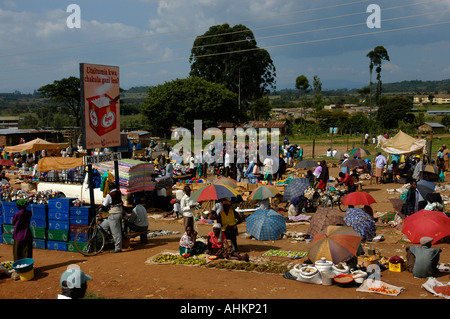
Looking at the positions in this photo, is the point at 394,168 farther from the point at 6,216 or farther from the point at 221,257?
the point at 6,216

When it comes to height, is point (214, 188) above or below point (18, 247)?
above

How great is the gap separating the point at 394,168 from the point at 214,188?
494 inches

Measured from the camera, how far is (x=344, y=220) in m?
11.3

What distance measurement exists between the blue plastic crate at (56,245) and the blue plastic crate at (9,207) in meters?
1.34

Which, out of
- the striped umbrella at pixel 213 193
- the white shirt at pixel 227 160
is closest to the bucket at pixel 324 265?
the striped umbrella at pixel 213 193

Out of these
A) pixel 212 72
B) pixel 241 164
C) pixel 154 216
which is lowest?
pixel 154 216

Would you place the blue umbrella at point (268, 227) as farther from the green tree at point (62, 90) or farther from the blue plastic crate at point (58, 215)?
the green tree at point (62, 90)

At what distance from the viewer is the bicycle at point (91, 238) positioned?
1017 cm

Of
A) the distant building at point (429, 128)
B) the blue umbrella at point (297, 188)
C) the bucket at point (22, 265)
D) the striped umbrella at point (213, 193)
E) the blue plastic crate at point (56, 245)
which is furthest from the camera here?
the distant building at point (429, 128)

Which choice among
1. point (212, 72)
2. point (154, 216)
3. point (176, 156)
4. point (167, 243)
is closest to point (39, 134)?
point (176, 156)

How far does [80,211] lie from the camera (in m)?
10.3

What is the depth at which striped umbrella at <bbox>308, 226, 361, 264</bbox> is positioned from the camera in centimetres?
842

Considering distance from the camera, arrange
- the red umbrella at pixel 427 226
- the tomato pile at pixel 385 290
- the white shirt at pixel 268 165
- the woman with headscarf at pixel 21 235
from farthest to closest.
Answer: the white shirt at pixel 268 165
the red umbrella at pixel 427 226
the woman with headscarf at pixel 21 235
the tomato pile at pixel 385 290

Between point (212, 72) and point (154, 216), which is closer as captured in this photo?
point (154, 216)
